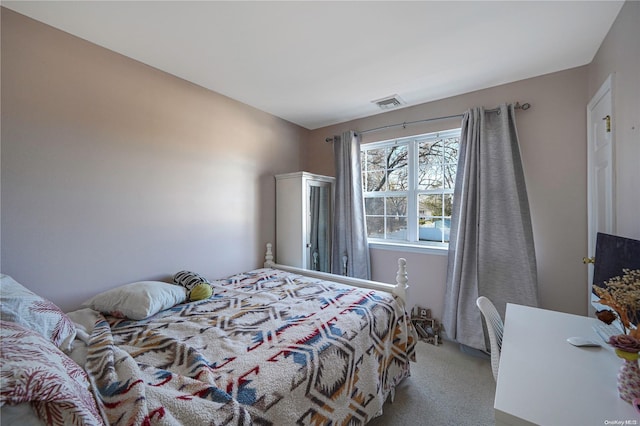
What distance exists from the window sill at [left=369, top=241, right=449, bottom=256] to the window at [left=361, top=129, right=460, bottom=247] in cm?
8

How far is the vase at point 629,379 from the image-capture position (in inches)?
30.0

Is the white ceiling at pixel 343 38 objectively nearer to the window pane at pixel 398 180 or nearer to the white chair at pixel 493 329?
the window pane at pixel 398 180

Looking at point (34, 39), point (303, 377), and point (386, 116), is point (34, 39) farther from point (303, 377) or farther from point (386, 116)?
point (386, 116)

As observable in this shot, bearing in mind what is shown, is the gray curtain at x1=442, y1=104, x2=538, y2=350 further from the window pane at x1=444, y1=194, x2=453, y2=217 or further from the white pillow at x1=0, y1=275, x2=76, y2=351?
the white pillow at x1=0, y1=275, x2=76, y2=351

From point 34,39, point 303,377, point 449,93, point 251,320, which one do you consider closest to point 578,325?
point 303,377

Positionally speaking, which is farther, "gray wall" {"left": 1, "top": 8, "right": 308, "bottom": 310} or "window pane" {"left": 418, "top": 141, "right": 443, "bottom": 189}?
"window pane" {"left": 418, "top": 141, "right": 443, "bottom": 189}

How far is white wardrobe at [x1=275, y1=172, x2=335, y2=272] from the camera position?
288 cm

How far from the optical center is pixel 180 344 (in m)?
1.18

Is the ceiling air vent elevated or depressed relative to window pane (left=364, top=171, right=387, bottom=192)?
elevated

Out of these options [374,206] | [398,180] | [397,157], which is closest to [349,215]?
[374,206]

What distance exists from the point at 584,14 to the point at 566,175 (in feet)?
3.78

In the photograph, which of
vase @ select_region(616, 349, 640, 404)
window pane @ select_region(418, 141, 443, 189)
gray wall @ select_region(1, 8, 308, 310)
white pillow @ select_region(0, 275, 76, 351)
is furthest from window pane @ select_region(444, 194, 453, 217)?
white pillow @ select_region(0, 275, 76, 351)

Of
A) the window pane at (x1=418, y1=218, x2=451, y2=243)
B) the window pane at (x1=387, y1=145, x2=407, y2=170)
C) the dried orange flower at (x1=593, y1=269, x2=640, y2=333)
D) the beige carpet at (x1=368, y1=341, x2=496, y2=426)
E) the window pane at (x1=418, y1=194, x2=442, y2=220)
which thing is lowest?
the beige carpet at (x1=368, y1=341, x2=496, y2=426)

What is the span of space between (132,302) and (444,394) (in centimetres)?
219
